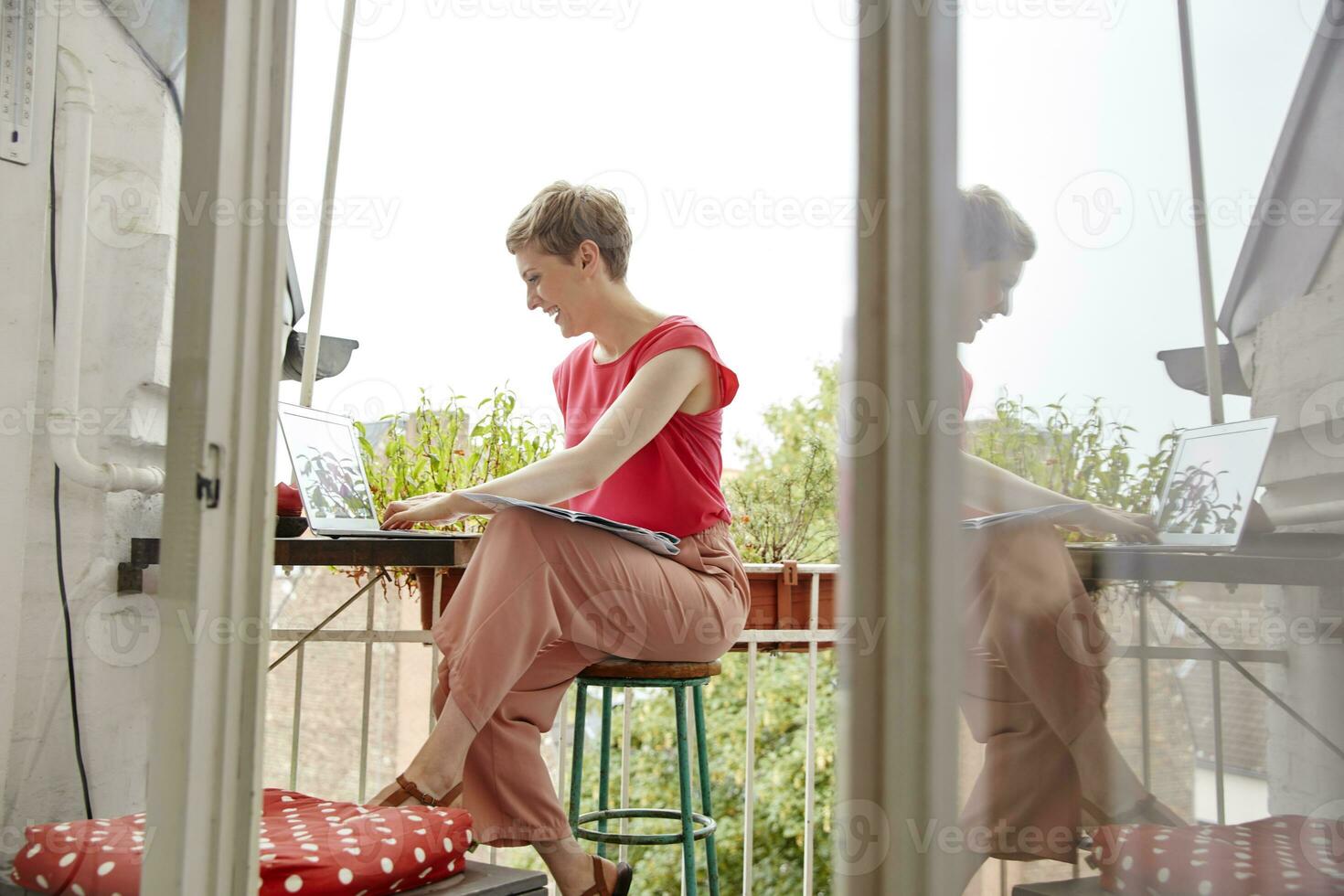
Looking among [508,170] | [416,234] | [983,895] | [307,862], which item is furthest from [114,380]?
[508,170]

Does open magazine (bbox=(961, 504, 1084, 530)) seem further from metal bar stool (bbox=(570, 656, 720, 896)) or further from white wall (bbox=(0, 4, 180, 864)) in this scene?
metal bar stool (bbox=(570, 656, 720, 896))

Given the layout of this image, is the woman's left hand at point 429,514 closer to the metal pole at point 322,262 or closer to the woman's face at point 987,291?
the metal pole at point 322,262

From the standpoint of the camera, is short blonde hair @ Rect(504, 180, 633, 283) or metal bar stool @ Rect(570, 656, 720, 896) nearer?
metal bar stool @ Rect(570, 656, 720, 896)

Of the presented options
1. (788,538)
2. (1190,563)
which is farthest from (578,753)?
(1190,563)

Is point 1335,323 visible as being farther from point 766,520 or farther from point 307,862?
point 766,520

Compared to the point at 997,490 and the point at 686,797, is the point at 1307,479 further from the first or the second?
the point at 686,797

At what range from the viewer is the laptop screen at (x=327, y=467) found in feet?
7.54

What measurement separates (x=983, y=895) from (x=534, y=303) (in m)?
1.72

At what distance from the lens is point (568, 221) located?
89.5 inches

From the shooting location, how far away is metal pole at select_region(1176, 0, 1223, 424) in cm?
86

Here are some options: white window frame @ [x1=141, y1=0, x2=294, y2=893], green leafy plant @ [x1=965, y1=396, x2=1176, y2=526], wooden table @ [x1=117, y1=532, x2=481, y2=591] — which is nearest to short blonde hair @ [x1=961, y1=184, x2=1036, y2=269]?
green leafy plant @ [x1=965, y1=396, x2=1176, y2=526]

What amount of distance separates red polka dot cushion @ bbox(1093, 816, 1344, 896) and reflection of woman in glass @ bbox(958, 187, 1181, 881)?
0.02m

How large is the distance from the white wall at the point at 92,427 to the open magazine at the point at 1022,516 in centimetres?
90

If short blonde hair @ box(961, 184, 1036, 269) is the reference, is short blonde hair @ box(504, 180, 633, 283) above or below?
above
